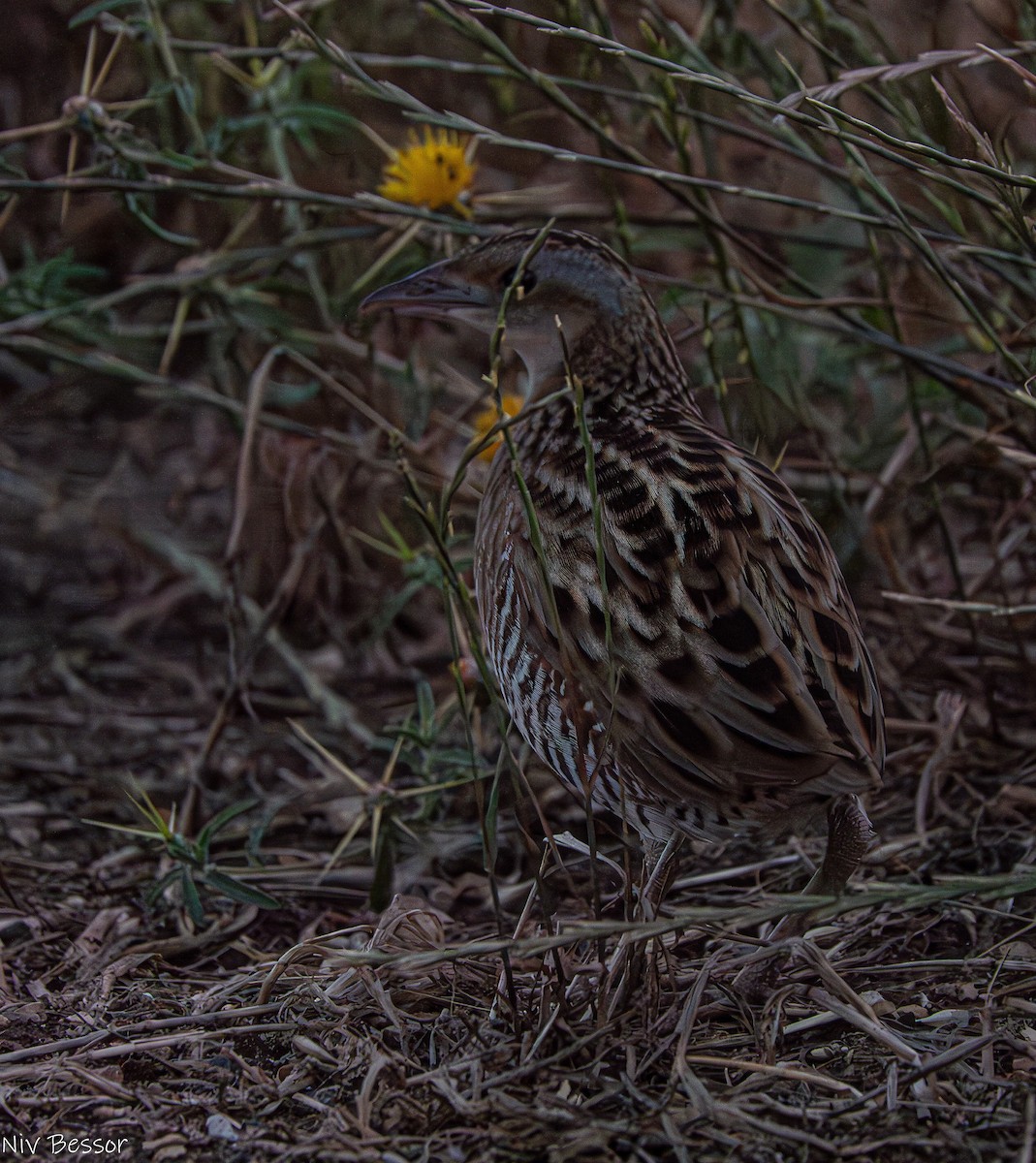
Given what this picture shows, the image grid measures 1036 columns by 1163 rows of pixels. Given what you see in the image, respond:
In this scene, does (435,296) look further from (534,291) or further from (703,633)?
(703,633)

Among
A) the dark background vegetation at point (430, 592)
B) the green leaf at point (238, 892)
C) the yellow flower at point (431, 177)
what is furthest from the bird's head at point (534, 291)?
the green leaf at point (238, 892)

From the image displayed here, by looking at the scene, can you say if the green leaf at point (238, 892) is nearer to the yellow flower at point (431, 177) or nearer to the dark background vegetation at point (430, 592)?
the dark background vegetation at point (430, 592)

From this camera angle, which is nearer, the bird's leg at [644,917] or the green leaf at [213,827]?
the bird's leg at [644,917]

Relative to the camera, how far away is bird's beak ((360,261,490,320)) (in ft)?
9.59

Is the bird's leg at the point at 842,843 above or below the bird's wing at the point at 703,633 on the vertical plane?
below

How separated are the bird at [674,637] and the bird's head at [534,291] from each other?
0.19 ft

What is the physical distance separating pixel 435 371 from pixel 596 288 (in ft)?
4.46

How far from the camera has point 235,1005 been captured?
2486 mm

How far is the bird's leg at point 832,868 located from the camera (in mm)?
2412

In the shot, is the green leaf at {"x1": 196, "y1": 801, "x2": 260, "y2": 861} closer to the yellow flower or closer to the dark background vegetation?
the dark background vegetation

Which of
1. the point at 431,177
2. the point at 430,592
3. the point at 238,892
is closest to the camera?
the point at 238,892

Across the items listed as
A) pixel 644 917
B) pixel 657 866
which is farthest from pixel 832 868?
pixel 644 917

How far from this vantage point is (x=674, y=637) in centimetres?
224

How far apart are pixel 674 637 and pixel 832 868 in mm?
620
